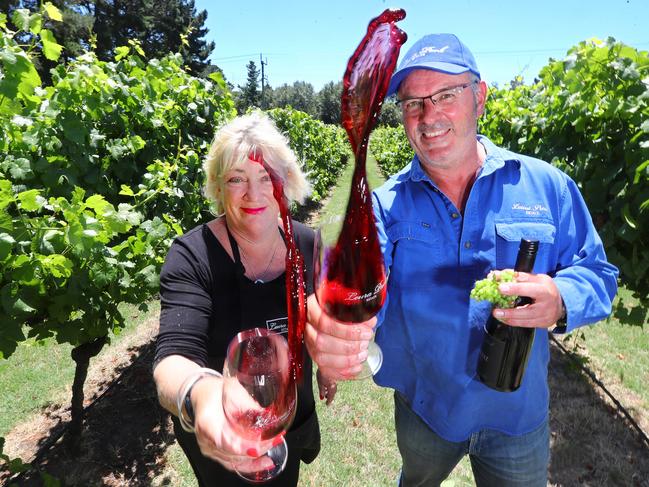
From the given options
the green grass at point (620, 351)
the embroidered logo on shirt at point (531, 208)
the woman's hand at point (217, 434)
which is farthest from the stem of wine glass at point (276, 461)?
the green grass at point (620, 351)

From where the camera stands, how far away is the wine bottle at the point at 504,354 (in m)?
1.70

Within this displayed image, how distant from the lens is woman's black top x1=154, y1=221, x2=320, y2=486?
1.59 m

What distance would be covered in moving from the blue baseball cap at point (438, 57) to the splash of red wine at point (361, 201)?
2.87 feet

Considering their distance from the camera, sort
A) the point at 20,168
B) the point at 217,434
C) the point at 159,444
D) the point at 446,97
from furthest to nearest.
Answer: the point at 159,444
the point at 20,168
the point at 446,97
the point at 217,434

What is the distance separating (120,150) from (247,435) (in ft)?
11.0

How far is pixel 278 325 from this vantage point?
186 cm

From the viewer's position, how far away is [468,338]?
1.89 m

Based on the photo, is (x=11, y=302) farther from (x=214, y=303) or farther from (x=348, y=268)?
(x=348, y=268)

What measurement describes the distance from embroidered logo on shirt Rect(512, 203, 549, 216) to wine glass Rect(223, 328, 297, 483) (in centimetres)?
122

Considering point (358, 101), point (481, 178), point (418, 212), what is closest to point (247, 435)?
point (358, 101)

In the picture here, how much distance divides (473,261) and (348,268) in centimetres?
96

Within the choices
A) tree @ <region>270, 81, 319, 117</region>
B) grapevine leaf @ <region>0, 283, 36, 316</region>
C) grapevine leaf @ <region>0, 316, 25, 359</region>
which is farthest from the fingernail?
tree @ <region>270, 81, 319, 117</region>

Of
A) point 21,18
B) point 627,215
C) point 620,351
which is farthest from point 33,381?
point 620,351

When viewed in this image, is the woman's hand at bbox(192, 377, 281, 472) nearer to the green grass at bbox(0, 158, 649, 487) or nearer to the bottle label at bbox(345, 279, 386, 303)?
the bottle label at bbox(345, 279, 386, 303)
